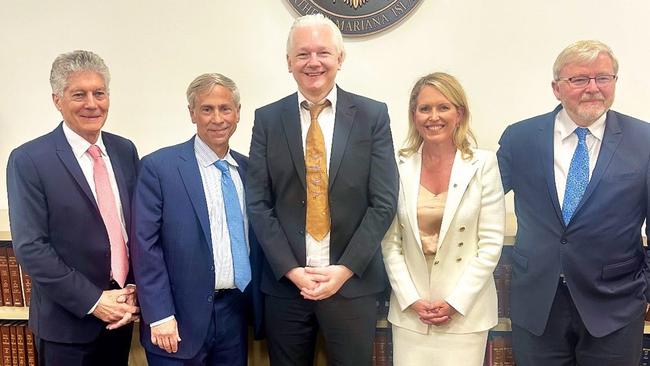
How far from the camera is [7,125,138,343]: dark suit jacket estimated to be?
5.88 ft

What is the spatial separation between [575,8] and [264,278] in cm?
206

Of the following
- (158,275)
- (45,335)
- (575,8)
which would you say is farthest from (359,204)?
(575,8)

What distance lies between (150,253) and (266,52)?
4.47 feet

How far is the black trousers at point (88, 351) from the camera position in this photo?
74.3 inches

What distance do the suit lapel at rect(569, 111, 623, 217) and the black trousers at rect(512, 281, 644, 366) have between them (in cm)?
38

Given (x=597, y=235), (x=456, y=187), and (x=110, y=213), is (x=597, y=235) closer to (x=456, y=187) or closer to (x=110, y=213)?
(x=456, y=187)

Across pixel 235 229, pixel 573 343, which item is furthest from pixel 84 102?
pixel 573 343

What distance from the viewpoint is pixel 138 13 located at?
2.77 m

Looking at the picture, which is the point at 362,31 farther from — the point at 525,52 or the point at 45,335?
the point at 45,335

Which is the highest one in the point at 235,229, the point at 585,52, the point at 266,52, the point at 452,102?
the point at 266,52

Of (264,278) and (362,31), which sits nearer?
(264,278)

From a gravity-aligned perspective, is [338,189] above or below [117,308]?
above

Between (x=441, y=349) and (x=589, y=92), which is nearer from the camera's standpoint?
(x=589, y=92)

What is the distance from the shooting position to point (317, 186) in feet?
6.22
